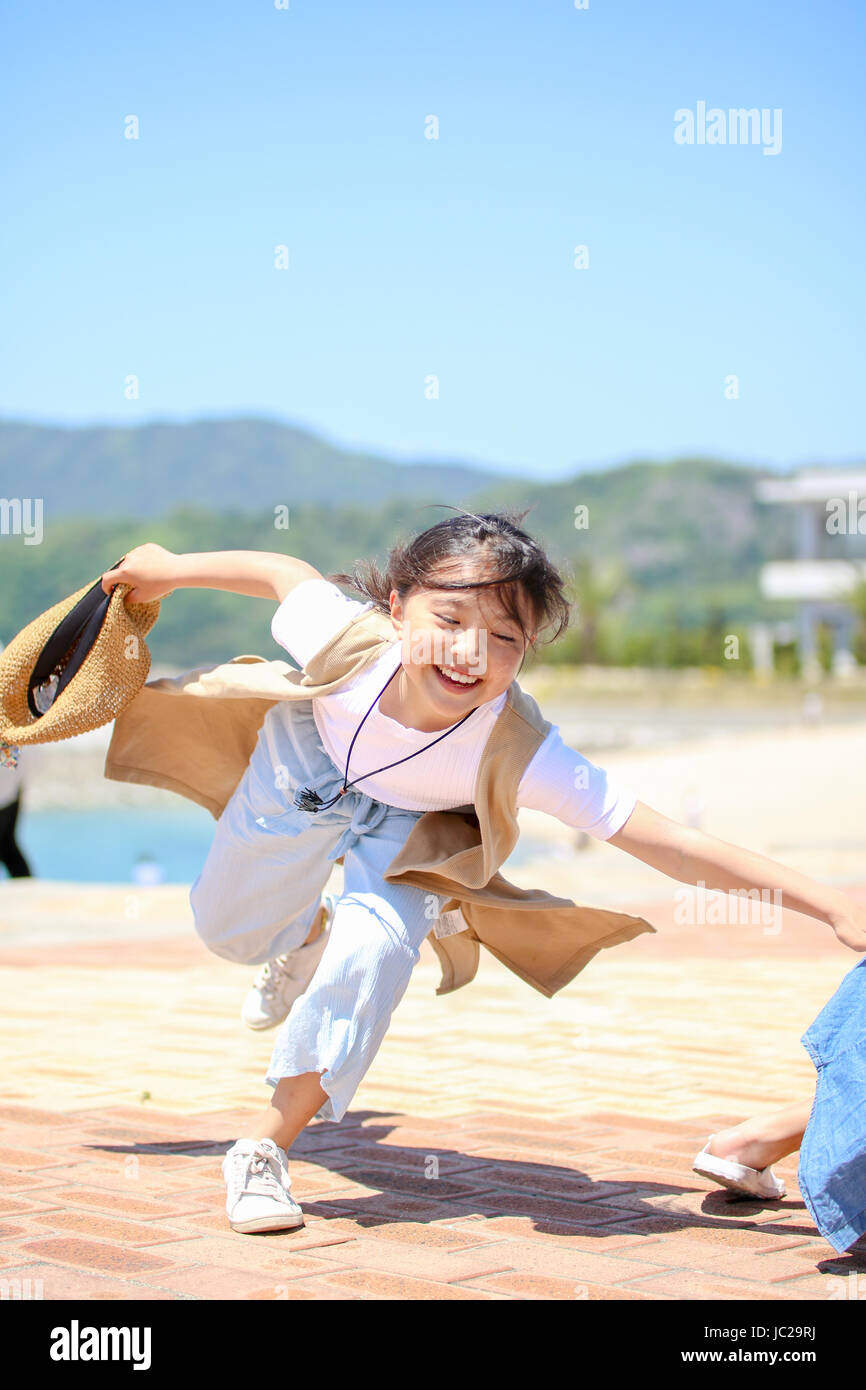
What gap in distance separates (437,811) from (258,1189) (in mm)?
862

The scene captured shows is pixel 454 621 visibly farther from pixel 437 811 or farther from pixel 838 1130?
pixel 838 1130

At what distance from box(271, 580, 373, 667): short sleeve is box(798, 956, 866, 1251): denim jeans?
4.13 ft

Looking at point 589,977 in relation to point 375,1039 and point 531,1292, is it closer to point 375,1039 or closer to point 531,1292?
point 375,1039

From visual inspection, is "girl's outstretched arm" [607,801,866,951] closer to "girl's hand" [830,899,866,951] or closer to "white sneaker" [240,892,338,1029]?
"girl's hand" [830,899,866,951]

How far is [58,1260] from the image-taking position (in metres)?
2.64

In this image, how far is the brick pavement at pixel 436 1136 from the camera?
263 cm

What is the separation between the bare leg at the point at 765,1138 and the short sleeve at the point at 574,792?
673 mm

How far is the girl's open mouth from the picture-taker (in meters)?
2.98

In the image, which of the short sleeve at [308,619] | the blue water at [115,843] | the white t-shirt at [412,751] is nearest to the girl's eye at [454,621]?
the white t-shirt at [412,751]

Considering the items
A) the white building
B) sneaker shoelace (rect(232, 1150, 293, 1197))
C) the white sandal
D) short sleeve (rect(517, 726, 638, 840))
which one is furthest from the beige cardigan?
the white building

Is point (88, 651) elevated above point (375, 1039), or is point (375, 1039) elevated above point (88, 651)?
point (88, 651)

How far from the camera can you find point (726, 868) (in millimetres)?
2949
